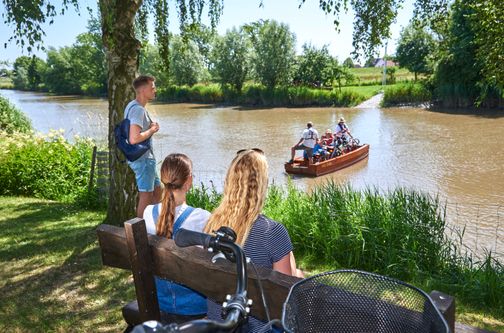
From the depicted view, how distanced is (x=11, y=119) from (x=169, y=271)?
15.1 metres

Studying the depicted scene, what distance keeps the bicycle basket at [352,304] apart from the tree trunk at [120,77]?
4.42 metres

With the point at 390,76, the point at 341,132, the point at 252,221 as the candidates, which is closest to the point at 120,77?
the point at 252,221

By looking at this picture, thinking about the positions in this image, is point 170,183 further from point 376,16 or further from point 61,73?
point 61,73

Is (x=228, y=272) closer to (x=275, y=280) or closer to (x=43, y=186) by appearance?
(x=275, y=280)

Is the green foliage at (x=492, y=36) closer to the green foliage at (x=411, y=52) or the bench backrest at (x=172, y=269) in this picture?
the bench backrest at (x=172, y=269)

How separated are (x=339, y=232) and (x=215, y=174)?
9.84 metres

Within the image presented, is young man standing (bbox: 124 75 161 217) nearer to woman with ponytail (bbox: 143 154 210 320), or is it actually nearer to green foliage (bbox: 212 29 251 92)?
woman with ponytail (bbox: 143 154 210 320)

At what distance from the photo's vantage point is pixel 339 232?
5.51 m

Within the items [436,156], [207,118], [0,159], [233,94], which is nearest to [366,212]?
[0,159]

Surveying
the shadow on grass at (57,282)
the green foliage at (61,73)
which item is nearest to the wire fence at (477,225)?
the shadow on grass at (57,282)

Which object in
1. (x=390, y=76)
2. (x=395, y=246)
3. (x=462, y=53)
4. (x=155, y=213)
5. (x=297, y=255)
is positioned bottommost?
(x=297, y=255)

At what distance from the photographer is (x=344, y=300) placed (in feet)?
4.20

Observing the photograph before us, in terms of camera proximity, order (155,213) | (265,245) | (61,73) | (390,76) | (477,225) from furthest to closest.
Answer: (61,73) < (390,76) < (477,225) < (155,213) < (265,245)

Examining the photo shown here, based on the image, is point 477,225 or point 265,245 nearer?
point 265,245
